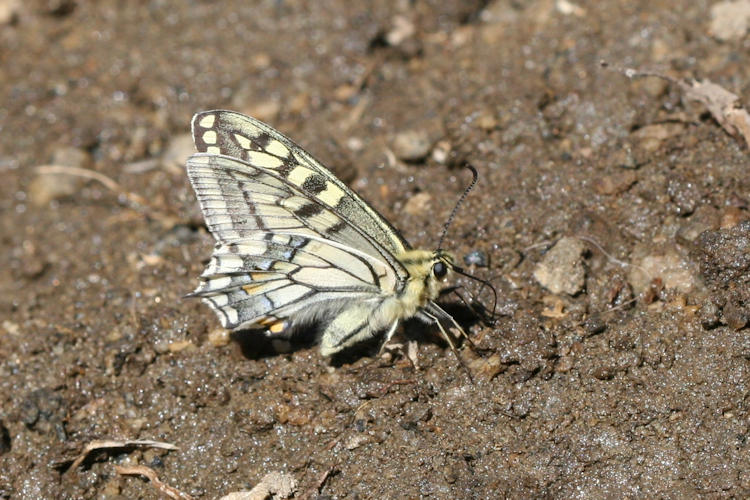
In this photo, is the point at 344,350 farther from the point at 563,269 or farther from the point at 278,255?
the point at 563,269

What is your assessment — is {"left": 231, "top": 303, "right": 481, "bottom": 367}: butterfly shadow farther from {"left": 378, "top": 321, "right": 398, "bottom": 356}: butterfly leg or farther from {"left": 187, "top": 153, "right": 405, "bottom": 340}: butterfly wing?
{"left": 187, "top": 153, "right": 405, "bottom": 340}: butterfly wing

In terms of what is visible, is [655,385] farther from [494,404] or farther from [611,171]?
[611,171]

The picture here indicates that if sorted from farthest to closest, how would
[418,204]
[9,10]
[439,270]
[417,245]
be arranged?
[9,10], [418,204], [417,245], [439,270]

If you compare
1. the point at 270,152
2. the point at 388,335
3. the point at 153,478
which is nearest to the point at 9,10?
the point at 270,152

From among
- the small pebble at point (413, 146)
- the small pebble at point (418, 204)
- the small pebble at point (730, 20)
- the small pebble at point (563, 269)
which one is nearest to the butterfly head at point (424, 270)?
→ the small pebble at point (563, 269)

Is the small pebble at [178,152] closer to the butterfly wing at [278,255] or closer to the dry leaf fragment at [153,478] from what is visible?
the butterfly wing at [278,255]

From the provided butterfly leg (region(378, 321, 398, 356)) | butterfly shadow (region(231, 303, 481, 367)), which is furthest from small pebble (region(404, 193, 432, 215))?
butterfly leg (region(378, 321, 398, 356))
